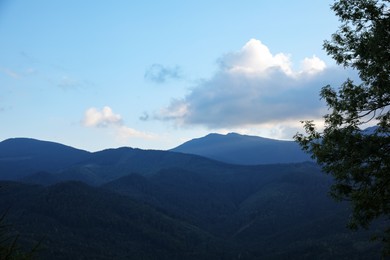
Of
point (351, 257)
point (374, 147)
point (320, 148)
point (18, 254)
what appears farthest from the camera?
point (351, 257)

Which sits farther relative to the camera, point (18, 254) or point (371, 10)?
point (371, 10)

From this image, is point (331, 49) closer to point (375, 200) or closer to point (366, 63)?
point (366, 63)

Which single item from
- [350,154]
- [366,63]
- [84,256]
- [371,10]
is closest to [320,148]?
[350,154]

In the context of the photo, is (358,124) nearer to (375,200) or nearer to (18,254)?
(375,200)

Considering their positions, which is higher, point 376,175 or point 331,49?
point 331,49

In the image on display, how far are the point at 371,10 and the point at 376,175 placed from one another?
825 cm

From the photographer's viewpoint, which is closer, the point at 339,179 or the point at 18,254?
the point at 18,254

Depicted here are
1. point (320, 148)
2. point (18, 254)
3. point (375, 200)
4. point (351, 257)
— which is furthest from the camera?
point (351, 257)

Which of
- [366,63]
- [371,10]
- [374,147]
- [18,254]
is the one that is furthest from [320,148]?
[18,254]

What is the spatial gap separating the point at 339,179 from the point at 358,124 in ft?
9.85

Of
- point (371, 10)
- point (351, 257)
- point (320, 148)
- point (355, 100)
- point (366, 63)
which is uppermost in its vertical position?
point (371, 10)

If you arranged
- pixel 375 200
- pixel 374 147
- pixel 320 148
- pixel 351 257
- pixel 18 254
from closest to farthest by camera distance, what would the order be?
pixel 18 254 < pixel 374 147 < pixel 375 200 < pixel 320 148 < pixel 351 257

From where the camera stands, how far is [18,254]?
1393 cm

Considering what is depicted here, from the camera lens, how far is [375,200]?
21.9 meters
